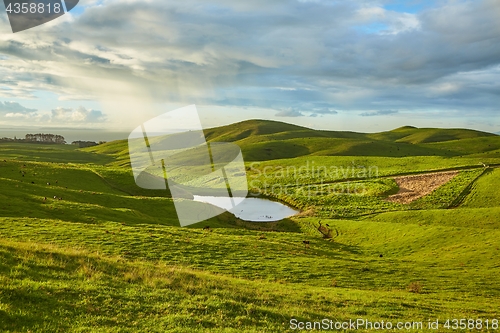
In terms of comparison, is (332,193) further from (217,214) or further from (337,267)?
(337,267)

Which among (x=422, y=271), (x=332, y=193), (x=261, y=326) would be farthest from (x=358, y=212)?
(x=261, y=326)

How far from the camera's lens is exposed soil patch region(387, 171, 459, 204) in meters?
67.6

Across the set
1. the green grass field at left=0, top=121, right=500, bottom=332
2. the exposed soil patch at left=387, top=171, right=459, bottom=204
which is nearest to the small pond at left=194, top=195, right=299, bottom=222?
the green grass field at left=0, top=121, right=500, bottom=332

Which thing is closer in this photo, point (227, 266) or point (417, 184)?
point (227, 266)

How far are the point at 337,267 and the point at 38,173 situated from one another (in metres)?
61.9

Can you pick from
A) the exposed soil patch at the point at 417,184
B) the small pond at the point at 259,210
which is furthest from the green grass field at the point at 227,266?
the small pond at the point at 259,210

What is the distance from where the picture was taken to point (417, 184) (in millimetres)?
73688

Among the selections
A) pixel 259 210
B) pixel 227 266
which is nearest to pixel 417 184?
pixel 259 210

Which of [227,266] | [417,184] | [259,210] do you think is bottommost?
[259,210]

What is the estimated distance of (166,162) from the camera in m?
161

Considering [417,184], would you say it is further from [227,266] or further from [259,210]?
[227,266]

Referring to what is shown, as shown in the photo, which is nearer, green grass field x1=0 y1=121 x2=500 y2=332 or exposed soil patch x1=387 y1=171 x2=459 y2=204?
green grass field x1=0 y1=121 x2=500 y2=332

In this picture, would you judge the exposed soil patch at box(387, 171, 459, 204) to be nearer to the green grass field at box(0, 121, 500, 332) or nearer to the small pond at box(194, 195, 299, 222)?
the green grass field at box(0, 121, 500, 332)

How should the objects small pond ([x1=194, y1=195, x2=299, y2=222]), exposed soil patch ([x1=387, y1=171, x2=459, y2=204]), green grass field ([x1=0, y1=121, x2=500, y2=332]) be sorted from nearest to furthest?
green grass field ([x1=0, y1=121, x2=500, y2=332]) < small pond ([x1=194, y1=195, x2=299, y2=222]) < exposed soil patch ([x1=387, y1=171, x2=459, y2=204])
